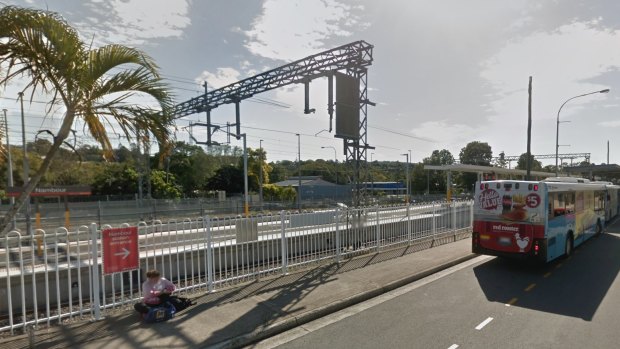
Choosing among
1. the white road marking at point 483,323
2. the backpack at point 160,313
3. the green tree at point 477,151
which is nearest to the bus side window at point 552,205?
the white road marking at point 483,323

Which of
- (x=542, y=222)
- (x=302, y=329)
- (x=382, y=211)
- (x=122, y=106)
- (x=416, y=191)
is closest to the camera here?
(x=122, y=106)

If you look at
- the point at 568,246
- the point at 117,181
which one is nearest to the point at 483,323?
the point at 568,246

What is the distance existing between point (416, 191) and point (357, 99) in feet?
220

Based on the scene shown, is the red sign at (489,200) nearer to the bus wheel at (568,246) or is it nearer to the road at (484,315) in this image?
the road at (484,315)

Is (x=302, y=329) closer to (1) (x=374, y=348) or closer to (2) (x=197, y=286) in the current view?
(1) (x=374, y=348)

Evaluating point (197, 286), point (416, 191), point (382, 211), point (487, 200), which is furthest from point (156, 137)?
point (416, 191)

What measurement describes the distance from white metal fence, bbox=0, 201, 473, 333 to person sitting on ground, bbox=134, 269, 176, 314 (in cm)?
Answer: 50

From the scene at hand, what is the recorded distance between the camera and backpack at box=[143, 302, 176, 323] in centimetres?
521

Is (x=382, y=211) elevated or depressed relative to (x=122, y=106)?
depressed

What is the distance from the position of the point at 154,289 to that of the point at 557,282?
853cm

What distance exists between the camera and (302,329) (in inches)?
213

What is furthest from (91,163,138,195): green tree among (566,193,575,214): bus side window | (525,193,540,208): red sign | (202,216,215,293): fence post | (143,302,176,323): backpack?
(566,193,575,214): bus side window

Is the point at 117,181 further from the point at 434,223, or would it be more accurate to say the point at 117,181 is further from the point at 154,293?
the point at 154,293

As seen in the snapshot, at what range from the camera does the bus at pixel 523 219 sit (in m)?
8.93
